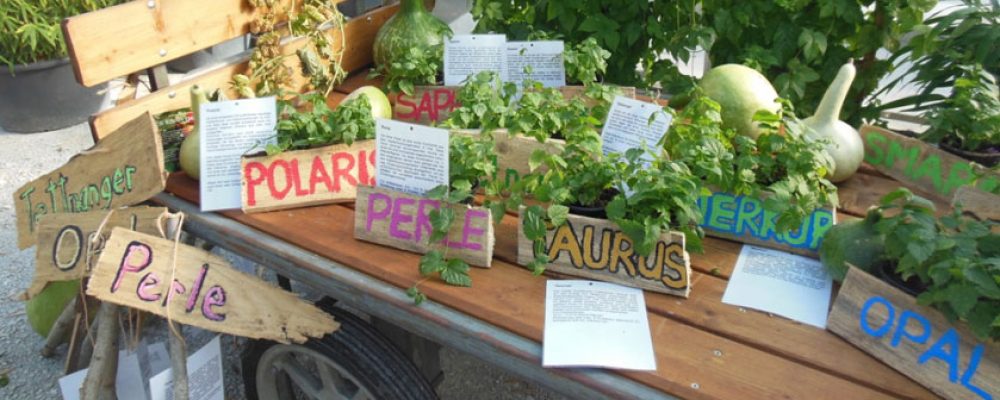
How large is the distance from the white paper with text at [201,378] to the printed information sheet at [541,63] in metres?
1.23

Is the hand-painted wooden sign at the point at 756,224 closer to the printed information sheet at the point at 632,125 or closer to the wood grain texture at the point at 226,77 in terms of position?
the printed information sheet at the point at 632,125

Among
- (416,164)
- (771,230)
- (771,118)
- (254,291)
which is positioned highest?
(771,118)

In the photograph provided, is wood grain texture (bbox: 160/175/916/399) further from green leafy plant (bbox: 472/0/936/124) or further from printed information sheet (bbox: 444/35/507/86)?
green leafy plant (bbox: 472/0/936/124)

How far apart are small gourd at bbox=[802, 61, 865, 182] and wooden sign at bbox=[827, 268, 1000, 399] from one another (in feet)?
2.04

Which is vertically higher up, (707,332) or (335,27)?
(335,27)

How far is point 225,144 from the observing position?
2.03 meters

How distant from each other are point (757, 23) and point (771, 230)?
105 cm

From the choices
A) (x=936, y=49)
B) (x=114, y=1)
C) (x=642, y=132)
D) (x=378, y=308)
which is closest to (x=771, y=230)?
(x=642, y=132)

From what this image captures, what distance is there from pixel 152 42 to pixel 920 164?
216 cm

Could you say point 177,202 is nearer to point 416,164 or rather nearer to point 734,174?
A: point 416,164

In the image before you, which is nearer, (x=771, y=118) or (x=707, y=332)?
(x=707, y=332)

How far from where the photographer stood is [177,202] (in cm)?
211

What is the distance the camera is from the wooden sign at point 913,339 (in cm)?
132

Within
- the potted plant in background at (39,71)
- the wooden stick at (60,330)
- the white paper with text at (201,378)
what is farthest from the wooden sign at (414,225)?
the potted plant in background at (39,71)
